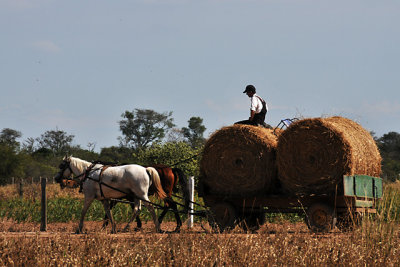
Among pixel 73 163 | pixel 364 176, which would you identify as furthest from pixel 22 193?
pixel 364 176

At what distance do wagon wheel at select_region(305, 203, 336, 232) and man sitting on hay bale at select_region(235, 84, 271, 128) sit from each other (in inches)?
94.7

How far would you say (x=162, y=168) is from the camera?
14.2m

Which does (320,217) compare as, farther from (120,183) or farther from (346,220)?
(120,183)

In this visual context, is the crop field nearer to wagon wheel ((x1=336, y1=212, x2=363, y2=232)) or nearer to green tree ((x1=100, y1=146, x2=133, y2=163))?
wagon wheel ((x1=336, y1=212, x2=363, y2=232))

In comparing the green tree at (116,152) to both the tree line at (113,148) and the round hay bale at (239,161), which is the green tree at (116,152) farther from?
the round hay bale at (239,161)

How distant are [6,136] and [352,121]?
75.1 metres

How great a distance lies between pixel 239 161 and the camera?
12.0m

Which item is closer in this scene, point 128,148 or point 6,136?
point 128,148

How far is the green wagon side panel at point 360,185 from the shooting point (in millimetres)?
10664

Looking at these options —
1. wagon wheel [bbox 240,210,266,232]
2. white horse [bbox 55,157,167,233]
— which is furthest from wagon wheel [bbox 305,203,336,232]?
white horse [bbox 55,157,167,233]

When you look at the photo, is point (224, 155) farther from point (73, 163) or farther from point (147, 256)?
point (147, 256)

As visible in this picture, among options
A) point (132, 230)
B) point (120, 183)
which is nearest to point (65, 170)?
point (120, 183)

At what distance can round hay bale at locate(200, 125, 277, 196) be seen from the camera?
11.7 metres

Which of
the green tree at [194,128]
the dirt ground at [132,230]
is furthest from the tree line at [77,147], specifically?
the dirt ground at [132,230]
